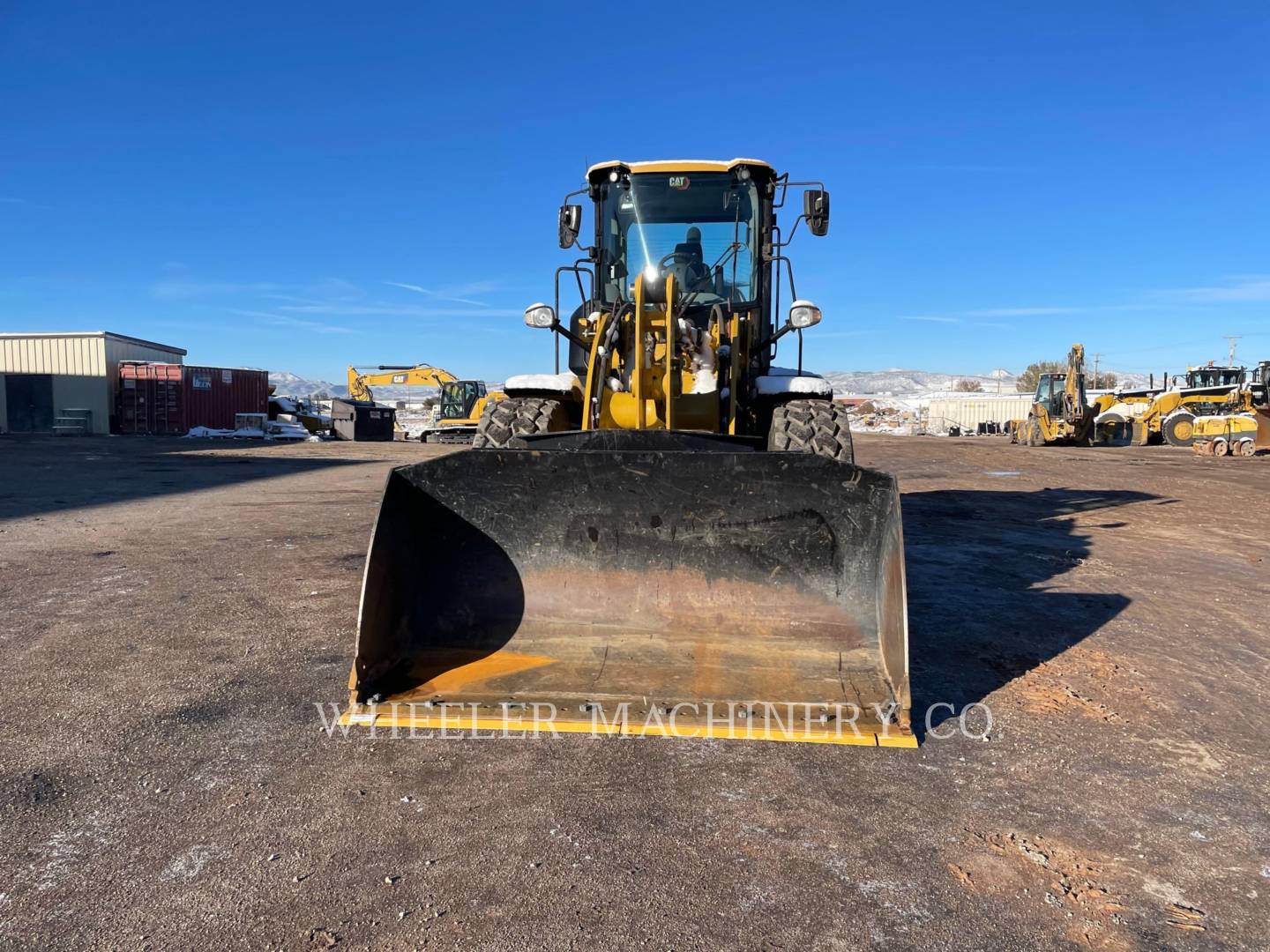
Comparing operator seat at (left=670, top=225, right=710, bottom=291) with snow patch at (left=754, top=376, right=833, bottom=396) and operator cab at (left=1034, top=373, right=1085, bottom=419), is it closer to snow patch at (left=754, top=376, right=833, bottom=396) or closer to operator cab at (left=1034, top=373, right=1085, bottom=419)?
snow patch at (left=754, top=376, right=833, bottom=396)

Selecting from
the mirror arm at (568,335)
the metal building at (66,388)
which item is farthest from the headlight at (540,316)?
the metal building at (66,388)

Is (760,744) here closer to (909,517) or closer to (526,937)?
(526,937)

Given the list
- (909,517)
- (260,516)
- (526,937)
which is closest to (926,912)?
(526,937)

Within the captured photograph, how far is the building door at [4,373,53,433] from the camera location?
33.8m

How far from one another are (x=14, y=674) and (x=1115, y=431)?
36.2 meters

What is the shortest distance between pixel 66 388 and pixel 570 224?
36.6 meters

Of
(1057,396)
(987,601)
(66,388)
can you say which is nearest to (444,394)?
(66,388)

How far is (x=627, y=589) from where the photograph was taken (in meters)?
3.68

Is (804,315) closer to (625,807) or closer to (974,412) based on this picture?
(625,807)

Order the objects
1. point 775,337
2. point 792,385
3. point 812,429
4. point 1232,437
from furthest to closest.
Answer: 1. point 1232,437
2. point 775,337
3. point 792,385
4. point 812,429

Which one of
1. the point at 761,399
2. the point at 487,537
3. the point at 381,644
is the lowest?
the point at 381,644

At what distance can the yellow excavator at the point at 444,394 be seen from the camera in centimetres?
2759

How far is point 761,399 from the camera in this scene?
18.9 feet

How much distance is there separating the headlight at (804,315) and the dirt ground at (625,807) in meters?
2.07
